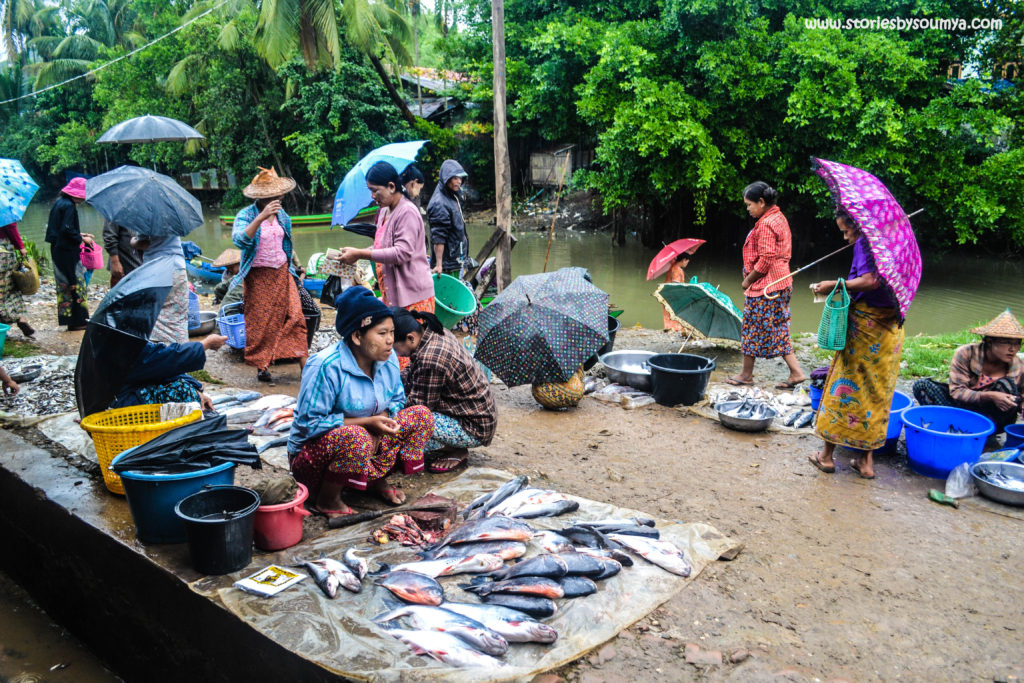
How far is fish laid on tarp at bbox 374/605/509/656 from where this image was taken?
2.43 m

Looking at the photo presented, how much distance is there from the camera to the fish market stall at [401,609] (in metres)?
2.35

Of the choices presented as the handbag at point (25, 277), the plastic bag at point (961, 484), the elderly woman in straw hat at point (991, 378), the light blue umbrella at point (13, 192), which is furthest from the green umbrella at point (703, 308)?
the handbag at point (25, 277)

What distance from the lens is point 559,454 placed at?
4.89 meters

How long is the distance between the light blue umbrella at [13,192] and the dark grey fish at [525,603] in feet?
17.6

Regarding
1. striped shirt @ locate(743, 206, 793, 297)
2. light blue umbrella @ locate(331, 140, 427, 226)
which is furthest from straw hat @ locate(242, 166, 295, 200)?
striped shirt @ locate(743, 206, 793, 297)

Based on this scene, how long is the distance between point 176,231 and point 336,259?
4.29 feet

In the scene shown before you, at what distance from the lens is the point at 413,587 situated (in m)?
2.74

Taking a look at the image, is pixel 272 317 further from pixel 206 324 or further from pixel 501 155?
pixel 501 155

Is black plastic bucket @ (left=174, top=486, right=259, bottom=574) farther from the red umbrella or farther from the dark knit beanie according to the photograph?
the red umbrella

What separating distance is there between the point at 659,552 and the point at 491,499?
0.87m

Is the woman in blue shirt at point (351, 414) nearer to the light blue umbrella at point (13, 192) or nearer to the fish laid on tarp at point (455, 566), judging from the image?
the fish laid on tarp at point (455, 566)

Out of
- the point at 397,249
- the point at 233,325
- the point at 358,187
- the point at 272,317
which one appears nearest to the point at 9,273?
the point at 233,325

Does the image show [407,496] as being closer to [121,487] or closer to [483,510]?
[483,510]

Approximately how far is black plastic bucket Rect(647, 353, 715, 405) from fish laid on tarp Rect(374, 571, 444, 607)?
11.7ft
